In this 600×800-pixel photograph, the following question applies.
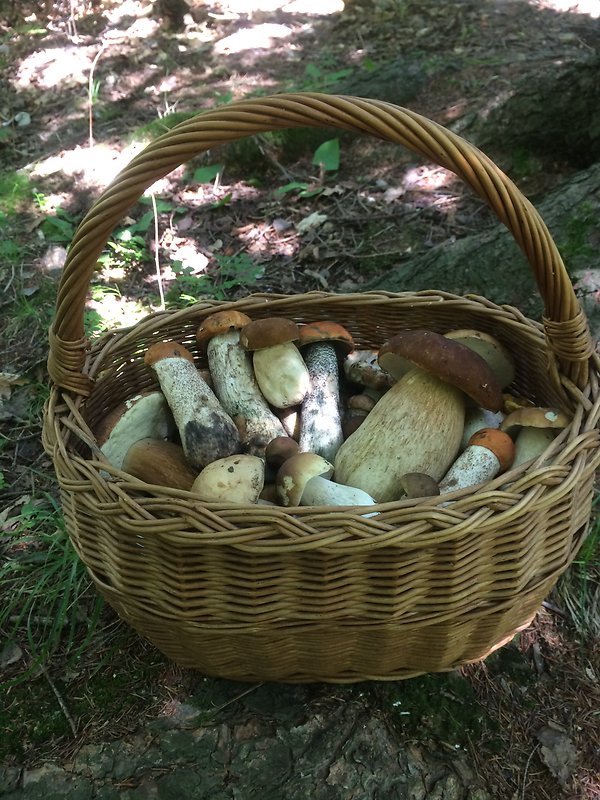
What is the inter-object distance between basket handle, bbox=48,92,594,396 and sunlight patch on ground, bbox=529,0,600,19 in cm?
541

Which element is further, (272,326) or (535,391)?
(535,391)

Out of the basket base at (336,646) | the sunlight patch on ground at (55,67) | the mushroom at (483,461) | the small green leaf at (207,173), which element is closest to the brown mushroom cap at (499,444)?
the mushroom at (483,461)

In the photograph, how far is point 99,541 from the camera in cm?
132

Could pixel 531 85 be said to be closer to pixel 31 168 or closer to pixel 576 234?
pixel 576 234

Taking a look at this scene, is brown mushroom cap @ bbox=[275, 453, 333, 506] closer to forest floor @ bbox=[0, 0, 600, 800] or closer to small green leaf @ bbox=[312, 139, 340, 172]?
forest floor @ bbox=[0, 0, 600, 800]

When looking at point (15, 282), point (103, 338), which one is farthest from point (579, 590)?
point (15, 282)

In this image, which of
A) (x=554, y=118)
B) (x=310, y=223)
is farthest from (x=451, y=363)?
(x=554, y=118)

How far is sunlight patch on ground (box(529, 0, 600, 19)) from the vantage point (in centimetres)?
547

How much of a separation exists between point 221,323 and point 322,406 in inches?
15.1

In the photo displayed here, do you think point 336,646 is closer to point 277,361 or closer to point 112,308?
point 277,361

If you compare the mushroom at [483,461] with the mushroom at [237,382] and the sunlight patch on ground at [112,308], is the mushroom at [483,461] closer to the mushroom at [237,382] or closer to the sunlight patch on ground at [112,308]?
the mushroom at [237,382]

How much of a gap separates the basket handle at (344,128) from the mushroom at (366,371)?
60 centimetres

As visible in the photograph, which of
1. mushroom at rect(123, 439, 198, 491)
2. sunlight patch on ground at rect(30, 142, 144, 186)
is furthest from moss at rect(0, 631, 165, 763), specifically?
sunlight patch on ground at rect(30, 142, 144, 186)

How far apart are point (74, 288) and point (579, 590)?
1.61 meters
